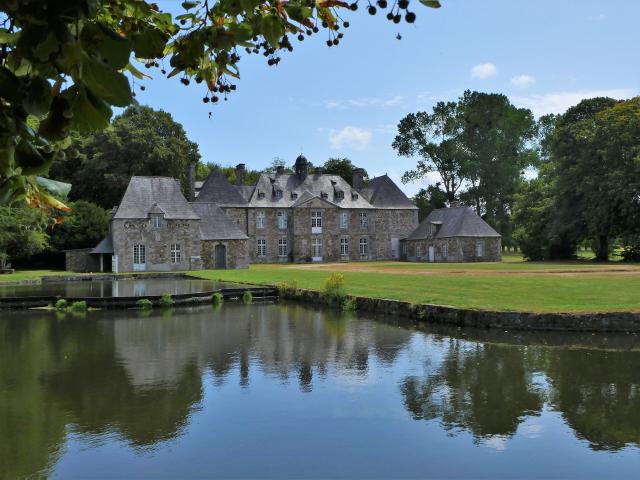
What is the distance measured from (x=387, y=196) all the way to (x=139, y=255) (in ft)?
83.8

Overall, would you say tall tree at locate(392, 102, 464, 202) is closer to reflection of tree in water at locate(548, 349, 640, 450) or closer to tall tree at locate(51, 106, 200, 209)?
tall tree at locate(51, 106, 200, 209)

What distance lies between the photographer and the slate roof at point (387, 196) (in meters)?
57.0

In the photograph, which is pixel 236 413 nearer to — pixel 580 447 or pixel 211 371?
pixel 211 371

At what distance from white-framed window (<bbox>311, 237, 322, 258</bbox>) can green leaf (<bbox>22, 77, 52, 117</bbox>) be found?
52255 millimetres

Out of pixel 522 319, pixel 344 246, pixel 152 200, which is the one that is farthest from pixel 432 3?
pixel 344 246

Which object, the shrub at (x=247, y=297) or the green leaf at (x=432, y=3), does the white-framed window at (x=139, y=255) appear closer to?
the shrub at (x=247, y=297)

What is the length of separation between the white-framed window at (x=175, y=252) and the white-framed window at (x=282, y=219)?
1266 centimetres

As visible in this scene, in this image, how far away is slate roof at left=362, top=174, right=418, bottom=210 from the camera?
5703 cm

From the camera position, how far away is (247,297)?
907 inches

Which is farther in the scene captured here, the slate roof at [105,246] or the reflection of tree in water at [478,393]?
the slate roof at [105,246]

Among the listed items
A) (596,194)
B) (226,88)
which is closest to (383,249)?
(596,194)

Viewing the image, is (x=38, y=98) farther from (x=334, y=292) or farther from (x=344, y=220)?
(x=344, y=220)

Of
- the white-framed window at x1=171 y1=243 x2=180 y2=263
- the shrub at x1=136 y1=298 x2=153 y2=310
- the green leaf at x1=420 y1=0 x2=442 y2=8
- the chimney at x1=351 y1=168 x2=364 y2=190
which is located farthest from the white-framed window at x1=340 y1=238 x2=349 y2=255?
the green leaf at x1=420 y1=0 x2=442 y2=8

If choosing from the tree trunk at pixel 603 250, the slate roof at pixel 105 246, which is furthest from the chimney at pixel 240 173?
the tree trunk at pixel 603 250
